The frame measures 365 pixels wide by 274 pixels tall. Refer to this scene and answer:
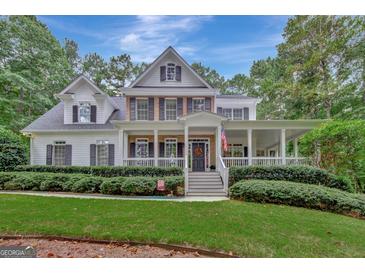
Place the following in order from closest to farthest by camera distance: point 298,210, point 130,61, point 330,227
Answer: point 330,227
point 298,210
point 130,61

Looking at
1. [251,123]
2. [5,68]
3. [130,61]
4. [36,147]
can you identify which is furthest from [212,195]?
[130,61]

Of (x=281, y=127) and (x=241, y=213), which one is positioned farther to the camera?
(x=281, y=127)

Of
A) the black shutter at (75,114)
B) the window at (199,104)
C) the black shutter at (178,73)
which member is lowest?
the black shutter at (75,114)

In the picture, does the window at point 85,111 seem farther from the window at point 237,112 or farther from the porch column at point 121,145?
the window at point 237,112

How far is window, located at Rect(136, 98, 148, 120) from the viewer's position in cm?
1546

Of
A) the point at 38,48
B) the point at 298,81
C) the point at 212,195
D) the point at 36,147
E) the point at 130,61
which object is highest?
the point at 130,61

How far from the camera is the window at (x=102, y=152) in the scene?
49.8 feet

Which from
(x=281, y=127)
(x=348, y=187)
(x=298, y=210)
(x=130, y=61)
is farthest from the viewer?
(x=130, y=61)

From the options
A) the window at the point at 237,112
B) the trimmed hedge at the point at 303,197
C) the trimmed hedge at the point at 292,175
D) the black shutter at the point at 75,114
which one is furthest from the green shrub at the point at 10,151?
the window at the point at 237,112

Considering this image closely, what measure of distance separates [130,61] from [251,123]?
21832 millimetres

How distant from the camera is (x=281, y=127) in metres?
13.6

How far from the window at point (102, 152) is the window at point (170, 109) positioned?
165 inches

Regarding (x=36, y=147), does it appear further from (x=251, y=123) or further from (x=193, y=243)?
(x=193, y=243)

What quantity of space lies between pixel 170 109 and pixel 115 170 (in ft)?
17.5
